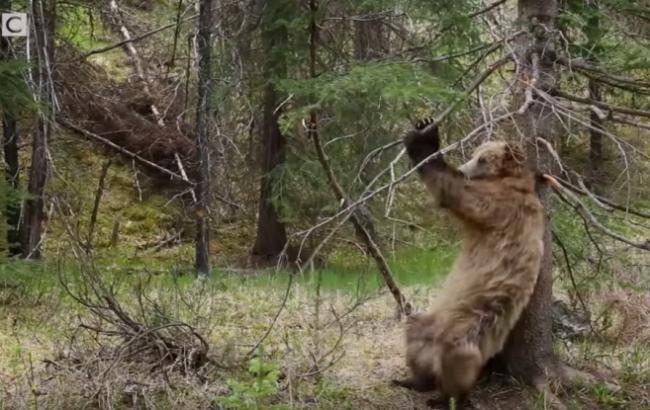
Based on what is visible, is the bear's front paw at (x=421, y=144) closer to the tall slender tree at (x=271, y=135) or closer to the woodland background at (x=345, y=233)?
the woodland background at (x=345, y=233)

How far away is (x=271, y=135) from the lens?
15500 millimetres

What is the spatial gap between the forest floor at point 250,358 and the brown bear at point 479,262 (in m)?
0.47

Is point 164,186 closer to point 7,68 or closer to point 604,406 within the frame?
point 7,68

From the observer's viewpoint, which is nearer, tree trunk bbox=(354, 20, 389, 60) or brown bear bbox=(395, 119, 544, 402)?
brown bear bbox=(395, 119, 544, 402)

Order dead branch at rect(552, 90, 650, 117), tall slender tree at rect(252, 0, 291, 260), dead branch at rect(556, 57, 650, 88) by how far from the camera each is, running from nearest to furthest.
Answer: dead branch at rect(552, 90, 650, 117) < dead branch at rect(556, 57, 650, 88) < tall slender tree at rect(252, 0, 291, 260)

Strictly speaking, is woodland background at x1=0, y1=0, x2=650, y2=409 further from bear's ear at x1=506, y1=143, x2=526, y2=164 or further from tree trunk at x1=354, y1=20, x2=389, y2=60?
bear's ear at x1=506, y1=143, x2=526, y2=164

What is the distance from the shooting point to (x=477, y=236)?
248 inches

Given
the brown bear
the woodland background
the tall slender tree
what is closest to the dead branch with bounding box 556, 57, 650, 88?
the woodland background

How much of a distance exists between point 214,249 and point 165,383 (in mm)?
12179

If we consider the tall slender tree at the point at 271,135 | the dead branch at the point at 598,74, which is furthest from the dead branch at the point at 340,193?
the tall slender tree at the point at 271,135

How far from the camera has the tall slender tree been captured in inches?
540

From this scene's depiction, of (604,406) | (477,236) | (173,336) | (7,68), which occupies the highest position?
(7,68)

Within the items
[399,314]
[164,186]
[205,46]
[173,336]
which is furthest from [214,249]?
[173,336]

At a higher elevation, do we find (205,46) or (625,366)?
(205,46)
